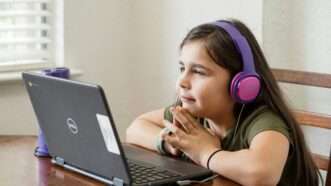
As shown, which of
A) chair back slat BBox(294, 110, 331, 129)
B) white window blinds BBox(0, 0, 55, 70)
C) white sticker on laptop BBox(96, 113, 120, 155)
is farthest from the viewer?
white window blinds BBox(0, 0, 55, 70)

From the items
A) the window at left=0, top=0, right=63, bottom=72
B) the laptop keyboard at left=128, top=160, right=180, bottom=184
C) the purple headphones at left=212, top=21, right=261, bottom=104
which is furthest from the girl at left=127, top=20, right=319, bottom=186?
the window at left=0, top=0, right=63, bottom=72

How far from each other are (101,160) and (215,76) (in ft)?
1.17

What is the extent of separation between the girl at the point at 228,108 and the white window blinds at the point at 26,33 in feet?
3.85

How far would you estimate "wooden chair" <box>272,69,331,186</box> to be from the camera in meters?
1.77

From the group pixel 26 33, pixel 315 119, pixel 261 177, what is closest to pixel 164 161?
pixel 261 177

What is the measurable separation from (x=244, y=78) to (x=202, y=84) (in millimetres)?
101

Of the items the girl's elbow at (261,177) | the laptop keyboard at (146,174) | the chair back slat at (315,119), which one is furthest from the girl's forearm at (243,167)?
the chair back slat at (315,119)

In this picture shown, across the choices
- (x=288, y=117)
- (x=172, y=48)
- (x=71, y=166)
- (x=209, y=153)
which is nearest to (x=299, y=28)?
(x=172, y=48)

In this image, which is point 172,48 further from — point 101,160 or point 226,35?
point 101,160

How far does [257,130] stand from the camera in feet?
→ 4.67

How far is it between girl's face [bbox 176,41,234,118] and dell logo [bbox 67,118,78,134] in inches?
11.2

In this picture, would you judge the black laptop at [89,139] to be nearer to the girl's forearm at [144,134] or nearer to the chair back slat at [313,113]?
the girl's forearm at [144,134]

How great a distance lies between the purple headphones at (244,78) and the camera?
144cm

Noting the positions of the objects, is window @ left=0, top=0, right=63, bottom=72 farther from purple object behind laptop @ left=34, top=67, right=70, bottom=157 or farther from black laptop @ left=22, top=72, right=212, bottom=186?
black laptop @ left=22, top=72, right=212, bottom=186
